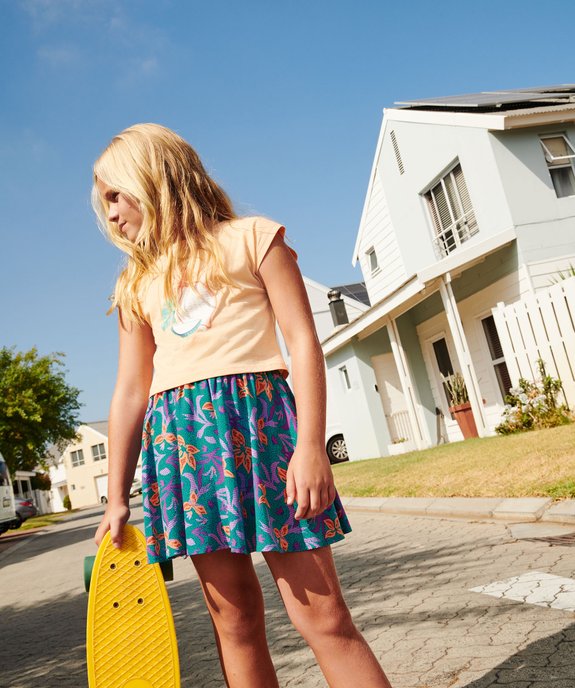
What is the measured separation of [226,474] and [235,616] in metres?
0.40

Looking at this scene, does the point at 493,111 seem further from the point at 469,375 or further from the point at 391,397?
the point at 391,397

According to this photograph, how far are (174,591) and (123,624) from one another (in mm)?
4139

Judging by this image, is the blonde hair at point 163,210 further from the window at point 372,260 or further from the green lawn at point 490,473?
the window at point 372,260

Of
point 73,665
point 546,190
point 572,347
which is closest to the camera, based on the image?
point 73,665

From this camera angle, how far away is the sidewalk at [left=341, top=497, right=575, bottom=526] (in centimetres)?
517

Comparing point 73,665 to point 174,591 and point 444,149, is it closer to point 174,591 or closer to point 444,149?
point 174,591

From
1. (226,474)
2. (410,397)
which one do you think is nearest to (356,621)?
(226,474)

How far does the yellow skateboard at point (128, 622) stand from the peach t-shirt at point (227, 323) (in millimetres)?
519

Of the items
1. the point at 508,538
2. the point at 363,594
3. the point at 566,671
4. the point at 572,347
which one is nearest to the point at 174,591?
the point at 363,594

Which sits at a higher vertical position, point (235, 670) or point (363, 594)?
point (235, 670)

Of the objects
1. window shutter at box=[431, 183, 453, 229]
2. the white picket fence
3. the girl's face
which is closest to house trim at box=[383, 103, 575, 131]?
window shutter at box=[431, 183, 453, 229]

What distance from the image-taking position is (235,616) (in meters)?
1.77

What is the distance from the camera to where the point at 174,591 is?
5812 mm

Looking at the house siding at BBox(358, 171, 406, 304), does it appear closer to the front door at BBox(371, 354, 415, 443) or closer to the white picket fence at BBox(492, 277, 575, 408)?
the front door at BBox(371, 354, 415, 443)
